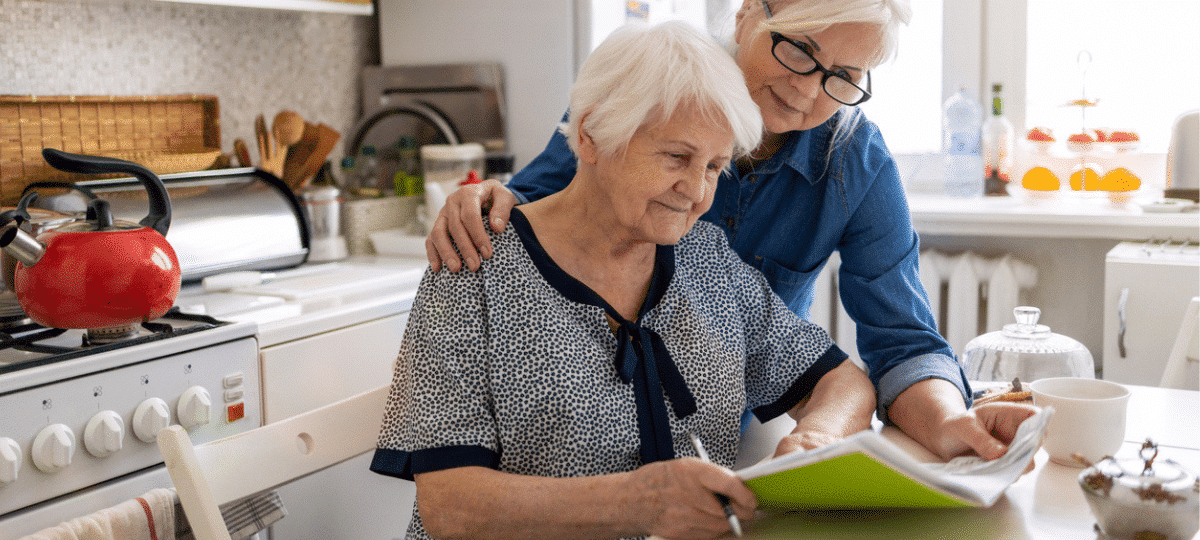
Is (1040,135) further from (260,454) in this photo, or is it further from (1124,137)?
(260,454)

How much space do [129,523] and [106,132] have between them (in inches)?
43.1

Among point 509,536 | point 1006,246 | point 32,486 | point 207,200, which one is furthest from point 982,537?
point 1006,246

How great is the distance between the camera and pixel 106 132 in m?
2.04

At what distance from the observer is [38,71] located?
77.7 inches

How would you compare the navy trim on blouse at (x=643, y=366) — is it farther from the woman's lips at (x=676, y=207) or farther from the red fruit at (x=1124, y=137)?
the red fruit at (x=1124, y=137)

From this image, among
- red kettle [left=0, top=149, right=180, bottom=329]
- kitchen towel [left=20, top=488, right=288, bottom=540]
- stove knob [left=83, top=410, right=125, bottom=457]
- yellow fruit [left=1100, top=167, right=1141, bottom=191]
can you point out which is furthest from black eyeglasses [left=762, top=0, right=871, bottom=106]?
yellow fruit [left=1100, top=167, right=1141, bottom=191]

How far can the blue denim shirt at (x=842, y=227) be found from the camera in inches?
51.6

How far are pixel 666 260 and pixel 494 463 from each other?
340 mm

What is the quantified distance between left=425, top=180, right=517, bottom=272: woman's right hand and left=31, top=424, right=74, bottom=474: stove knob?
0.61 metres

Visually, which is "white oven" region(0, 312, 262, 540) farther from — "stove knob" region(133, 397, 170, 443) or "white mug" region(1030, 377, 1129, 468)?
"white mug" region(1030, 377, 1129, 468)

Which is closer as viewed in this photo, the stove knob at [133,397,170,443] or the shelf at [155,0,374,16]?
the stove knob at [133,397,170,443]

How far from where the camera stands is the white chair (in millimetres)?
1535

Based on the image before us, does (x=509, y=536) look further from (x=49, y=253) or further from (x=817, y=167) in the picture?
(x=49, y=253)

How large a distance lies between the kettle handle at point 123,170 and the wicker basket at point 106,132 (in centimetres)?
41
